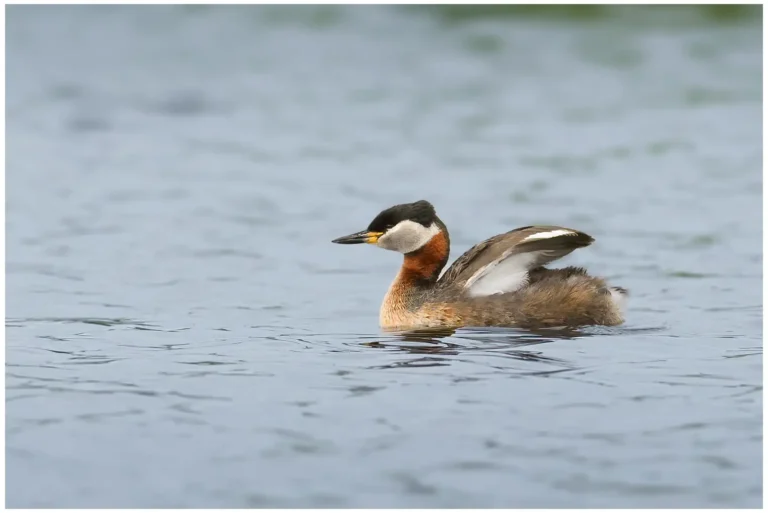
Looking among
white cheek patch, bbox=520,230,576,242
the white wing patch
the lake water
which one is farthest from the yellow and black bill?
white cheek patch, bbox=520,230,576,242

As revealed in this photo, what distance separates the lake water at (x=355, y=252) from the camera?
292 inches

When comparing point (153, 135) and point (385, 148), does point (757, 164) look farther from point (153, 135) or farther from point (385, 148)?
point (153, 135)

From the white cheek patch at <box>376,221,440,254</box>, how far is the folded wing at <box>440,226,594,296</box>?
410mm

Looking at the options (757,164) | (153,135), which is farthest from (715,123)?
(153,135)

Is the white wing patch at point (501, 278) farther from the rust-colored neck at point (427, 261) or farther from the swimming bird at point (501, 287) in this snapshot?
the rust-colored neck at point (427, 261)

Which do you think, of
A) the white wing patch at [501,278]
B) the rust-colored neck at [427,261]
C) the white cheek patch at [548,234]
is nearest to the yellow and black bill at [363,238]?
the rust-colored neck at [427,261]

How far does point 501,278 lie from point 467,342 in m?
1.04

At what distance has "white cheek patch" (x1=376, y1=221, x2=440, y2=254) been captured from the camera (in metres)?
11.6

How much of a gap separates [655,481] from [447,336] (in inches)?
148

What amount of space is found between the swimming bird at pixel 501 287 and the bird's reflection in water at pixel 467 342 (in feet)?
0.52

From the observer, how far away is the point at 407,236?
11.7 meters

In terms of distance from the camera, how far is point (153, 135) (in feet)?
70.7

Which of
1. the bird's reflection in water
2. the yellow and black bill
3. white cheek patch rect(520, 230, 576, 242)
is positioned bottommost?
the bird's reflection in water

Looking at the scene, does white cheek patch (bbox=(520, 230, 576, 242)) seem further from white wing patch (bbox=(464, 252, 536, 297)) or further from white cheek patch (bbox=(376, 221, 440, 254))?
white cheek patch (bbox=(376, 221, 440, 254))
